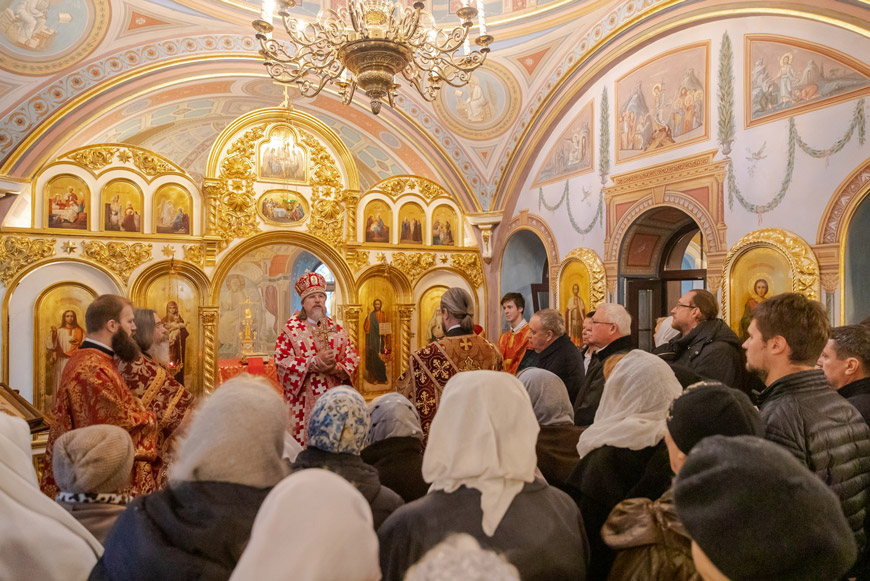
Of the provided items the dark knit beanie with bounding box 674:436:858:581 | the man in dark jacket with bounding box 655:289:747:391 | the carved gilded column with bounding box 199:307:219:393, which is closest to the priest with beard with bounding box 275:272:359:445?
the man in dark jacket with bounding box 655:289:747:391

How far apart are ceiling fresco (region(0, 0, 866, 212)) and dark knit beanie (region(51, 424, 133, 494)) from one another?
6934mm

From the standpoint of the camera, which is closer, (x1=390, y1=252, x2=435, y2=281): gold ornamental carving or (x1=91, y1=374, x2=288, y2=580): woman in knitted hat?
(x1=91, y1=374, x2=288, y2=580): woman in knitted hat

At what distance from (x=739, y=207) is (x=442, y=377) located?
173 inches

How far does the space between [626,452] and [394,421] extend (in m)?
1.03

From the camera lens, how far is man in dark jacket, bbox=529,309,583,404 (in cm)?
454

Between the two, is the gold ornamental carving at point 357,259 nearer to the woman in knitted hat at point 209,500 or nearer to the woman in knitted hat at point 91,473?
the woman in knitted hat at point 91,473

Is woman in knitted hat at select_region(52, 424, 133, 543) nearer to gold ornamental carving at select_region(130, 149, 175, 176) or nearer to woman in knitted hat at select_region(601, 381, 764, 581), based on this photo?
woman in knitted hat at select_region(601, 381, 764, 581)

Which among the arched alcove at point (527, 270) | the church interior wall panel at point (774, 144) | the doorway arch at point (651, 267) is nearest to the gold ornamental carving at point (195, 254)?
the arched alcove at point (527, 270)

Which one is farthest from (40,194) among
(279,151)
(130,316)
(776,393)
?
(776,393)

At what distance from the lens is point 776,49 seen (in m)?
6.28

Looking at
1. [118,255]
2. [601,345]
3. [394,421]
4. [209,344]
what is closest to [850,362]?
[601,345]

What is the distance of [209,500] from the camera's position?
1453 mm

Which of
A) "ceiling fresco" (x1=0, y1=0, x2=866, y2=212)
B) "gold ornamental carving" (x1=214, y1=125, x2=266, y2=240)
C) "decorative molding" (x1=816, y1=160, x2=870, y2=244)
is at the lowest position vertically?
"decorative molding" (x1=816, y1=160, x2=870, y2=244)

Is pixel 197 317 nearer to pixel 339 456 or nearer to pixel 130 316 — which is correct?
pixel 130 316
